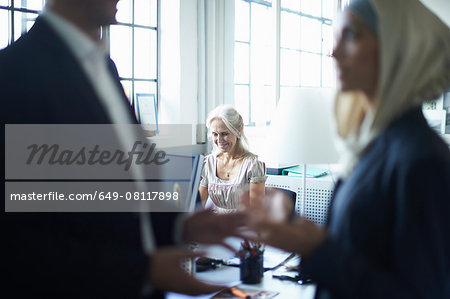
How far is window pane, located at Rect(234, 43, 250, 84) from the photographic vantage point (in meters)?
5.59

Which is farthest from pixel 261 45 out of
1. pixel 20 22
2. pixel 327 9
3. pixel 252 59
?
pixel 20 22

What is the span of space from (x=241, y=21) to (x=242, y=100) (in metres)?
0.92

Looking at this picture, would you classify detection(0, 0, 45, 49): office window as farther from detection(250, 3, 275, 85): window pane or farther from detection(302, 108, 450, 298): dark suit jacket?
detection(302, 108, 450, 298): dark suit jacket

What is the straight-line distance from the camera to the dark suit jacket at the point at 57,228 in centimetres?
91

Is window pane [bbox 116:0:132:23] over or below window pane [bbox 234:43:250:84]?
over

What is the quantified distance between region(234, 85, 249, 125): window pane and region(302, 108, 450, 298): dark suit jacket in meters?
4.69

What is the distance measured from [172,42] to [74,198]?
422cm

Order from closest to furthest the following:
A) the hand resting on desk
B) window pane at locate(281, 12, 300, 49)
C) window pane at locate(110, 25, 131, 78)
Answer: the hand resting on desk → window pane at locate(110, 25, 131, 78) → window pane at locate(281, 12, 300, 49)

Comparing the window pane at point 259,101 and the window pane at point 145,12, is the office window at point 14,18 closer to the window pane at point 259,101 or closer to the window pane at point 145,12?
the window pane at point 145,12

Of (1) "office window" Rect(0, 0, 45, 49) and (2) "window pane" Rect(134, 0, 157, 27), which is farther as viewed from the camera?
(2) "window pane" Rect(134, 0, 157, 27)

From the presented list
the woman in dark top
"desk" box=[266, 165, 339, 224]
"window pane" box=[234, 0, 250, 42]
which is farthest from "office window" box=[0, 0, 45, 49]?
the woman in dark top

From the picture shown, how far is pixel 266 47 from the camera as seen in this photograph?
5.61 metres

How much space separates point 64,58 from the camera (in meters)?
1.00

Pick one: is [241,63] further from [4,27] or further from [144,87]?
[4,27]
